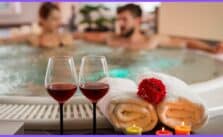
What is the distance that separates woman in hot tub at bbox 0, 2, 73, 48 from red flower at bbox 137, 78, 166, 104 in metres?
2.81

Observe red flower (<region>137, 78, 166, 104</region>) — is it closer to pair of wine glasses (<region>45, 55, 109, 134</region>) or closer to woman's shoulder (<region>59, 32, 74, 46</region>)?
pair of wine glasses (<region>45, 55, 109, 134</region>)

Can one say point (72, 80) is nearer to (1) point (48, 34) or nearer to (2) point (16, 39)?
(1) point (48, 34)

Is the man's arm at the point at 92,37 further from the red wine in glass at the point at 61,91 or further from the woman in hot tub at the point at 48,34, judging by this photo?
the red wine in glass at the point at 61,91

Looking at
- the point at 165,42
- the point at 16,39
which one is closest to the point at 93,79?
the point at 165,42

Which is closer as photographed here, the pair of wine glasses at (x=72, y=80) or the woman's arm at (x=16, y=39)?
the pair of wine glasses at (x=72, y=80)

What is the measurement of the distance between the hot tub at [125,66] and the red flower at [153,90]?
1.31 feet

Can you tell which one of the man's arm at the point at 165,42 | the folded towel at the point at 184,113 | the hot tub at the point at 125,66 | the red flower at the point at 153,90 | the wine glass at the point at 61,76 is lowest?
the hot tub at the point at 125,66

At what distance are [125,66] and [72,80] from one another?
1.98 m

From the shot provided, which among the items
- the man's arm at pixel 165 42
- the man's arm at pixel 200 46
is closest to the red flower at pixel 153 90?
the man's arm at pixel 200 46

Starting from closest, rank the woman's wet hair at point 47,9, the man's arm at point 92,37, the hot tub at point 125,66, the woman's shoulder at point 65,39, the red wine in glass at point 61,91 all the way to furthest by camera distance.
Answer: the red wine in glass at point 61,91
the hot tub at point 125,66
the woman's wet hair at point 47,9
the woman's shoulder at point 65,39
the man's arm at point 92,37

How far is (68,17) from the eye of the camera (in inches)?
324

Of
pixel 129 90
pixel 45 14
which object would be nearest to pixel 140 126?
pixel 129 90

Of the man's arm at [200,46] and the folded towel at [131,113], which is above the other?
the folded towel at [131,113]

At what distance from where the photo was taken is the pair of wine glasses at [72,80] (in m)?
1.18
